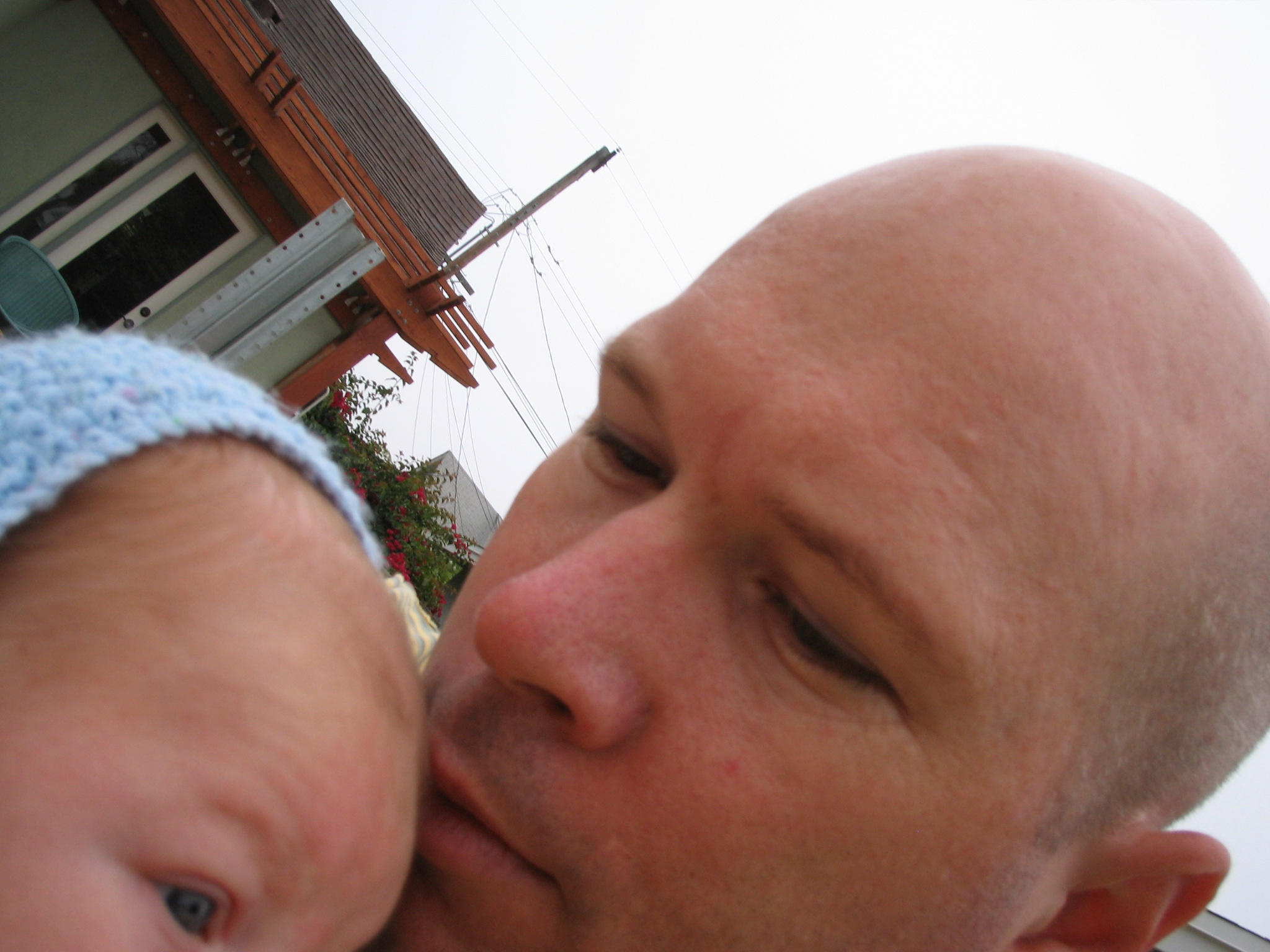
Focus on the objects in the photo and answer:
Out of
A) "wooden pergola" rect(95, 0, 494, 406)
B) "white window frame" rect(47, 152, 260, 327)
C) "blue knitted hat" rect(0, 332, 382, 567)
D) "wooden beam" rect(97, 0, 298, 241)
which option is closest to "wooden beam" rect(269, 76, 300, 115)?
"wooden pergola" rect(95, 0, 494, 406)

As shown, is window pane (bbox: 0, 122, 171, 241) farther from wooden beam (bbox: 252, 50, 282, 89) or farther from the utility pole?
the utility pole

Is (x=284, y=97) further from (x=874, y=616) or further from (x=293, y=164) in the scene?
(x=874, y=616)

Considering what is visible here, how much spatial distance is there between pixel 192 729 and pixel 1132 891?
1.57 meters

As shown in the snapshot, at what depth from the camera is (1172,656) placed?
3.76 ft

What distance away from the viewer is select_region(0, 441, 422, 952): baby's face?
68 centimetres

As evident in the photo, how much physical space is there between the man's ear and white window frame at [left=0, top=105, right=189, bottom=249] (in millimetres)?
6616

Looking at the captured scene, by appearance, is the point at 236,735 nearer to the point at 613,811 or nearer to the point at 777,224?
the point at 613,811

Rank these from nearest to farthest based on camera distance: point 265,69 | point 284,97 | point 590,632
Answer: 1. point 590,632
2. point 265,69
3. point 284,97

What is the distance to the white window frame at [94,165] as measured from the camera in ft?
16.6

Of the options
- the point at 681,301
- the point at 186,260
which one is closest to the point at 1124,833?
the point at 681,301

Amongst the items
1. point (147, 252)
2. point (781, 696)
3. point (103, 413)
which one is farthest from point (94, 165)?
point (781, 696)

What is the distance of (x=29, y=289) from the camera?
3.78m

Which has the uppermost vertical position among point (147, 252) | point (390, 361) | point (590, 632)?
point (147, 252)

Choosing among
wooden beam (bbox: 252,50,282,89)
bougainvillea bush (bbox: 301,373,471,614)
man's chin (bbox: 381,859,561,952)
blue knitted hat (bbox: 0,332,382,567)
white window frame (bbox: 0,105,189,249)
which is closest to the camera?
blue knitted hat (bbox: 0,332,382,567)
